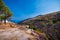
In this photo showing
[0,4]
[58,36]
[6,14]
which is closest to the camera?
[0,4]

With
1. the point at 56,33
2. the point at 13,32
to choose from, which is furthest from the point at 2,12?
the point at 56,33

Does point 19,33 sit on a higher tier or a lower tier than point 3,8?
lower

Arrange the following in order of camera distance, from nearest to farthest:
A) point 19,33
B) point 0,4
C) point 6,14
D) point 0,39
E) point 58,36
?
1. point 0,39
2. point 19,33
3. point 0,4
4. point 6,14
5. point 58,36

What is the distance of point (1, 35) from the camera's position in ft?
149

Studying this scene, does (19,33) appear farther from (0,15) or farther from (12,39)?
(0,15)

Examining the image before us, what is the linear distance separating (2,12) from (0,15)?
262 cm

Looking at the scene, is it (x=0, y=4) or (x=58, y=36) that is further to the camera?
(x=58, y=36)

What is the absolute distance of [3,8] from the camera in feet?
238

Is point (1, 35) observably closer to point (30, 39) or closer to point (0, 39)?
point (0, 39)

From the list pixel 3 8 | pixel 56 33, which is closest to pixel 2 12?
pixel 3 8

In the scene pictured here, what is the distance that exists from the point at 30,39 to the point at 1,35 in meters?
7.69

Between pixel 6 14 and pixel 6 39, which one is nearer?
pixel 6 39

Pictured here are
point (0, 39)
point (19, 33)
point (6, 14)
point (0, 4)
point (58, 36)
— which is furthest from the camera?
point (58, 36)

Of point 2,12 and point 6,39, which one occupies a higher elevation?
point 2,12
